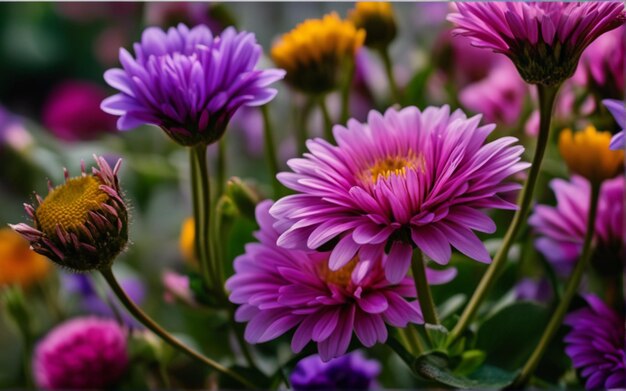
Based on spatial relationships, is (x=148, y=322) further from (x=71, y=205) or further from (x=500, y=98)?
(x=500, y=98)

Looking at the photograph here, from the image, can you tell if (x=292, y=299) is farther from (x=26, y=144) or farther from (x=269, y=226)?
(x=26, y=144)

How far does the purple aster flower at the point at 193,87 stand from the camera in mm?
184

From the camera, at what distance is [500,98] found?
0.90ft

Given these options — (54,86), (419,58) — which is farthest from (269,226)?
(54,86)

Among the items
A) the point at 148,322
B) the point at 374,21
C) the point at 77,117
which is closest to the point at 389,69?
the point at 374,21

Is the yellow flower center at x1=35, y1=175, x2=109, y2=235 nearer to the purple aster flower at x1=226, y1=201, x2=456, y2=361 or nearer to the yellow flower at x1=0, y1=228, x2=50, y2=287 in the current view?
the purple aster flower at x1=226, y1=201, x2=456, y2=361

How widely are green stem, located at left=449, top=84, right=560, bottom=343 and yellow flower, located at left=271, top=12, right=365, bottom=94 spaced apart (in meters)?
0.07

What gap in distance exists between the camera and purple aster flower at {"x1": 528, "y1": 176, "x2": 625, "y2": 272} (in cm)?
23

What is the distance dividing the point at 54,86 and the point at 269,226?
39cm

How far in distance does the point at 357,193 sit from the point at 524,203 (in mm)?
45

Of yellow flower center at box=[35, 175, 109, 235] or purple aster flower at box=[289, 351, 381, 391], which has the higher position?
yellow flower center at box=[35, 175, 109, 235]

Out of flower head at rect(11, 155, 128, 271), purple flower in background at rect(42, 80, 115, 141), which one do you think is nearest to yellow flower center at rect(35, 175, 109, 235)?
flower head at rect(11, 155, 128, 271)

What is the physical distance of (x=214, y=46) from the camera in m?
0.20

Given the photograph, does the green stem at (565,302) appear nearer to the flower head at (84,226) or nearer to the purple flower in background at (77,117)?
the flower head at (84,226)
